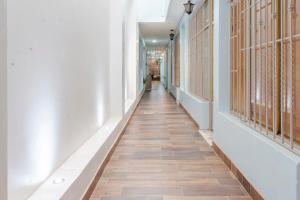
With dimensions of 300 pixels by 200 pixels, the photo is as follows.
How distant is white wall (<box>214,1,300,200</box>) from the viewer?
263 cm

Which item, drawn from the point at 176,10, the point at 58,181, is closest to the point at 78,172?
the point at 58,181

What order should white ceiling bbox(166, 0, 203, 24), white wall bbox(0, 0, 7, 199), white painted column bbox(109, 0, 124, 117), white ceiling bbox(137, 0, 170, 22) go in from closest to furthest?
white wall bbox(0, 0, 7, 199) → white painted column bbox(109, 0, 124, 117) → white ceiling bbox(166, 0, 203, 24) → white ceiling bbox(137, 0, 170, 22)

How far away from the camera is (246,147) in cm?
380

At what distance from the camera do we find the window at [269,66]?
2859 millimetres

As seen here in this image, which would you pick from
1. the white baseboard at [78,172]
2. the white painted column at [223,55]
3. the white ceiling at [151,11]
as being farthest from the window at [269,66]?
the white ceiling at [151,11]

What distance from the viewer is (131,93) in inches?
478

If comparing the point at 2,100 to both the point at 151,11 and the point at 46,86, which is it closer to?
the point at 46,86

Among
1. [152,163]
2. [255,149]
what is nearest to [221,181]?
[255,149]

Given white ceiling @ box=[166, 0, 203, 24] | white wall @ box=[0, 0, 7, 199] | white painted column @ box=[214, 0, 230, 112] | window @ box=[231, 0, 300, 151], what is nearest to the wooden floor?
window @ box=[231, 0, 300, 151]

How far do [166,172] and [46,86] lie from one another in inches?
83.8

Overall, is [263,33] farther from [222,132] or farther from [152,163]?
[152,163]

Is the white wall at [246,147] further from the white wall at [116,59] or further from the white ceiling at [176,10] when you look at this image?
the white ceiling at [176,10]

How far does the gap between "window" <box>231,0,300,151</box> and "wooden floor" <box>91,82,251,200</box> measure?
72 centimetres

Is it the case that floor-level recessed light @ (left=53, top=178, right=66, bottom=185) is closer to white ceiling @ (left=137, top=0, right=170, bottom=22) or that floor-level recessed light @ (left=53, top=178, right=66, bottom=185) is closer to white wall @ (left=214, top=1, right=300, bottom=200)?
white wall @ (left=214, top=1, right=300, bottom=200)
